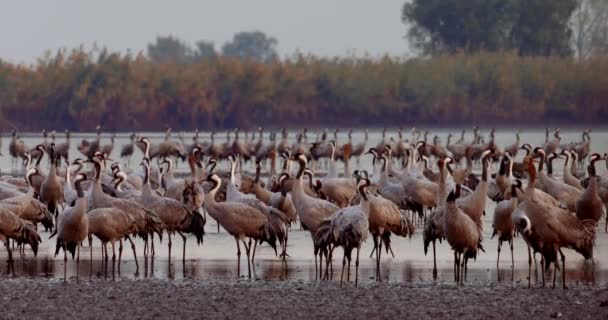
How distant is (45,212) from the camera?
15.5 meters

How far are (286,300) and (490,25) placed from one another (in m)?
60.2

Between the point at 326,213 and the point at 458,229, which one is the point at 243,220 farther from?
the point at 458,229

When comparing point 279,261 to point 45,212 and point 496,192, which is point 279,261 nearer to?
point 45,212

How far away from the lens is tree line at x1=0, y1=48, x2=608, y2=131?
170 ft

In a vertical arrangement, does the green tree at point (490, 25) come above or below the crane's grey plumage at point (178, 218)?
above

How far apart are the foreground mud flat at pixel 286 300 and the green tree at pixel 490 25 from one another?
5210 centimetres

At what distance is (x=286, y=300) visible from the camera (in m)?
10.9

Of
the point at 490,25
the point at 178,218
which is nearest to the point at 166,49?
the point at 490,25

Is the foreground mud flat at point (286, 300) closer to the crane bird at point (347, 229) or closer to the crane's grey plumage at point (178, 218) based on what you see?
the crane bird at point (347, 229)

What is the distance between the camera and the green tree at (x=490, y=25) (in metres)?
66.0

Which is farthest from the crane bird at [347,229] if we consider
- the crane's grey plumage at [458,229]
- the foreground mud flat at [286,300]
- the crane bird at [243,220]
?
the crane bird at [243,220]

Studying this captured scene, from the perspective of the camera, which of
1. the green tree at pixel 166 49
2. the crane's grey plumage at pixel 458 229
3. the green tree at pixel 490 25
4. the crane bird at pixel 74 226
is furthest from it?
the green tree at pixel 166 49

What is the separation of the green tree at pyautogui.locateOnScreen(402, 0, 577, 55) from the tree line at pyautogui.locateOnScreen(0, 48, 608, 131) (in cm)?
1032

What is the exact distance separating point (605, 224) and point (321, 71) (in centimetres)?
3678
